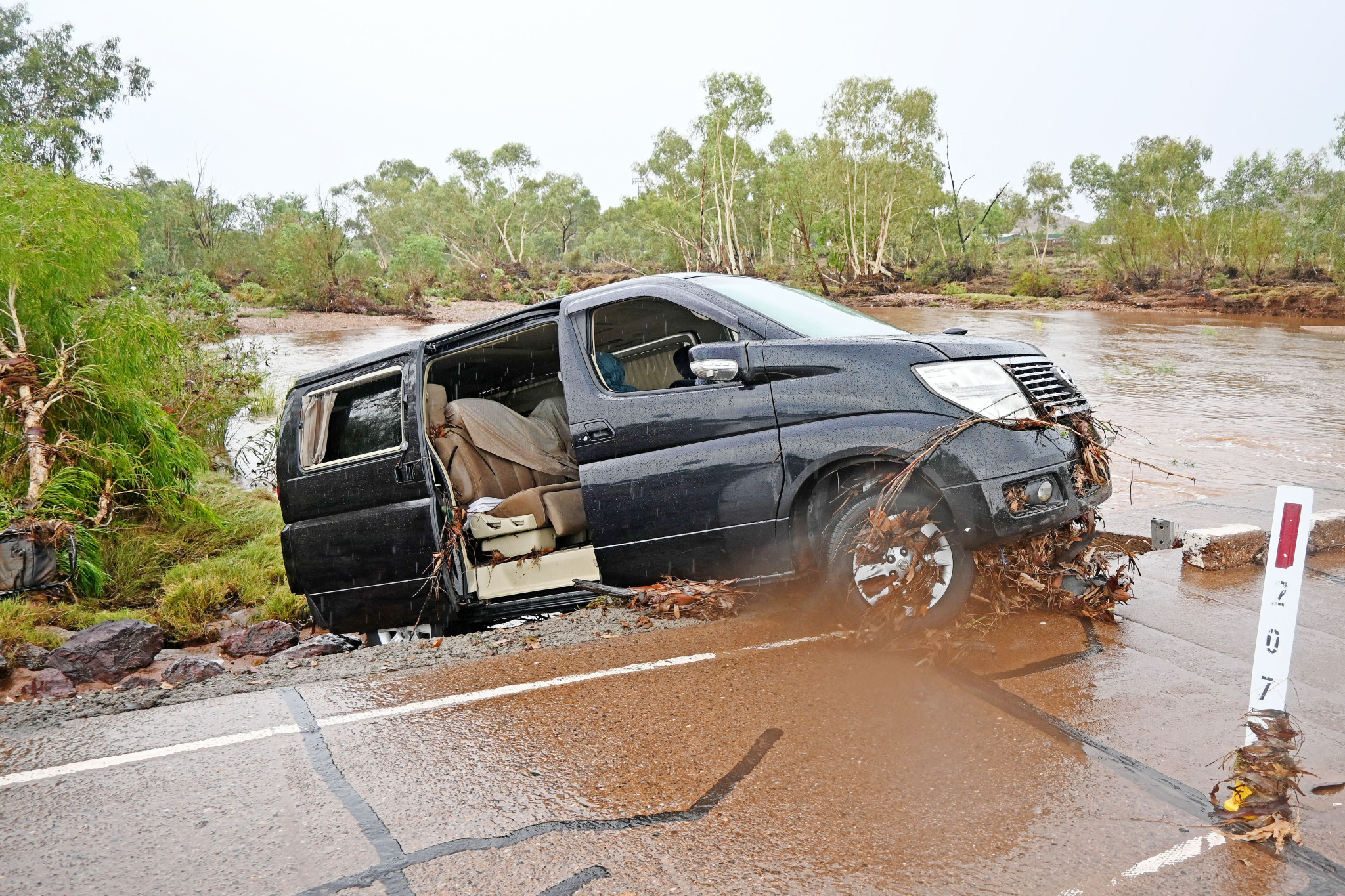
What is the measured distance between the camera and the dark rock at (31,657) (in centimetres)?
622

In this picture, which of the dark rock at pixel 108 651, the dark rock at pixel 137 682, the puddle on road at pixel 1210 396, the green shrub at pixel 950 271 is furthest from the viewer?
the green shrub at pixel 950 271

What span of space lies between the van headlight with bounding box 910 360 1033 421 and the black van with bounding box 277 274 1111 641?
0.04 ft

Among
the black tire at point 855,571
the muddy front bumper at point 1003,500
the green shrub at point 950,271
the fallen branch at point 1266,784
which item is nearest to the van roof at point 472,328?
the black tire at point 855,571

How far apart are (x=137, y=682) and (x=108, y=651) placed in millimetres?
605

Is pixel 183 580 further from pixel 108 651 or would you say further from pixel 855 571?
pixel 855 571

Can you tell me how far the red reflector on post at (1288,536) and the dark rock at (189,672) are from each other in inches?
214

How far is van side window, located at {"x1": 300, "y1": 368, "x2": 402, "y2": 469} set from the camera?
5.78 meters

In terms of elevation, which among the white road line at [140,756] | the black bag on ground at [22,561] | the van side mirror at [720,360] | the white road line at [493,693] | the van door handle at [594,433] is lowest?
the white road line at [493,693]

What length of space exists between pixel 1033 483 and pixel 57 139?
A: 44782 millimetres

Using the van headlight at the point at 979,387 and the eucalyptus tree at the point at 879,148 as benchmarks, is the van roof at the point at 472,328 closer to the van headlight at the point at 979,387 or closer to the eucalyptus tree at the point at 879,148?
the van headlight at the point at 979,387

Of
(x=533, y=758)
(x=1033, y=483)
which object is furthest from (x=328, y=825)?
(x=1033, y=483)

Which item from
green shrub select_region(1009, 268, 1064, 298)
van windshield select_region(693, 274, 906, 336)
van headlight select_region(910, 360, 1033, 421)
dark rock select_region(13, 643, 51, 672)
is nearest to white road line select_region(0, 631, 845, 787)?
van headlight select_region(910, 360, 1033, 421)

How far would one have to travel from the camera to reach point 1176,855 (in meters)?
2.80

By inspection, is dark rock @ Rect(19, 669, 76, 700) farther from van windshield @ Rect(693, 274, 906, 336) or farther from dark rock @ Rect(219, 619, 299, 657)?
van windshield @ Rect(693, 274, 906, 336)
